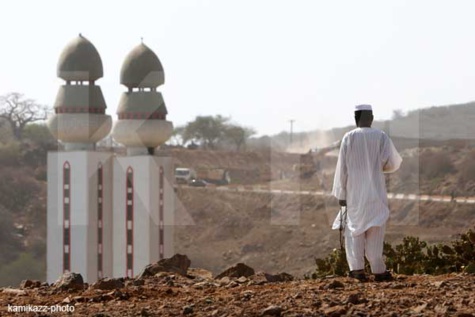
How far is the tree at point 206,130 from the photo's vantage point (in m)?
65.4

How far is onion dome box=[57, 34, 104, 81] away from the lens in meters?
31.4

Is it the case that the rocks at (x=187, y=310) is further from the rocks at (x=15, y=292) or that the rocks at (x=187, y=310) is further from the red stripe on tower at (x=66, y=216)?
the red stripe on tower at (x=66, y=216)

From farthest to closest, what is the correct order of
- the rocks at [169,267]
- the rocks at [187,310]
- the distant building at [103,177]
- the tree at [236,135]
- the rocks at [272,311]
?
the tree at [236,135], the distant building at [103,177], the rocks at [169,267], the rocks at [187,310], the rocks at [272,311]

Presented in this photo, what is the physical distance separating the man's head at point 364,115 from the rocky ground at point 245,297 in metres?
1.14

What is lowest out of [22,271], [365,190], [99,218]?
[22,271]

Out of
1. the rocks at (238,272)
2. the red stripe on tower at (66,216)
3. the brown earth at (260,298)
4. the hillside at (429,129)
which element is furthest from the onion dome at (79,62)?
the brown earth at (260,298)

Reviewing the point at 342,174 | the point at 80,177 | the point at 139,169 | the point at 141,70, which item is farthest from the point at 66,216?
the point at 342,174

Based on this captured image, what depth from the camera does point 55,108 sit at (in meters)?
32.1

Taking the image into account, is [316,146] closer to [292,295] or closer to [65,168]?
[65,168]

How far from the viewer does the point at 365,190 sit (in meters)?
7.80

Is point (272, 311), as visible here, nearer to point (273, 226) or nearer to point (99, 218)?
point (99, 218)

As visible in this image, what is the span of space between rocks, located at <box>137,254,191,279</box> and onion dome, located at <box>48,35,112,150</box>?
2236 cm

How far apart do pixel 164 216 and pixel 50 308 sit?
2578 centimetres

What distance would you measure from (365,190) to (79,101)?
24369 millimetres
